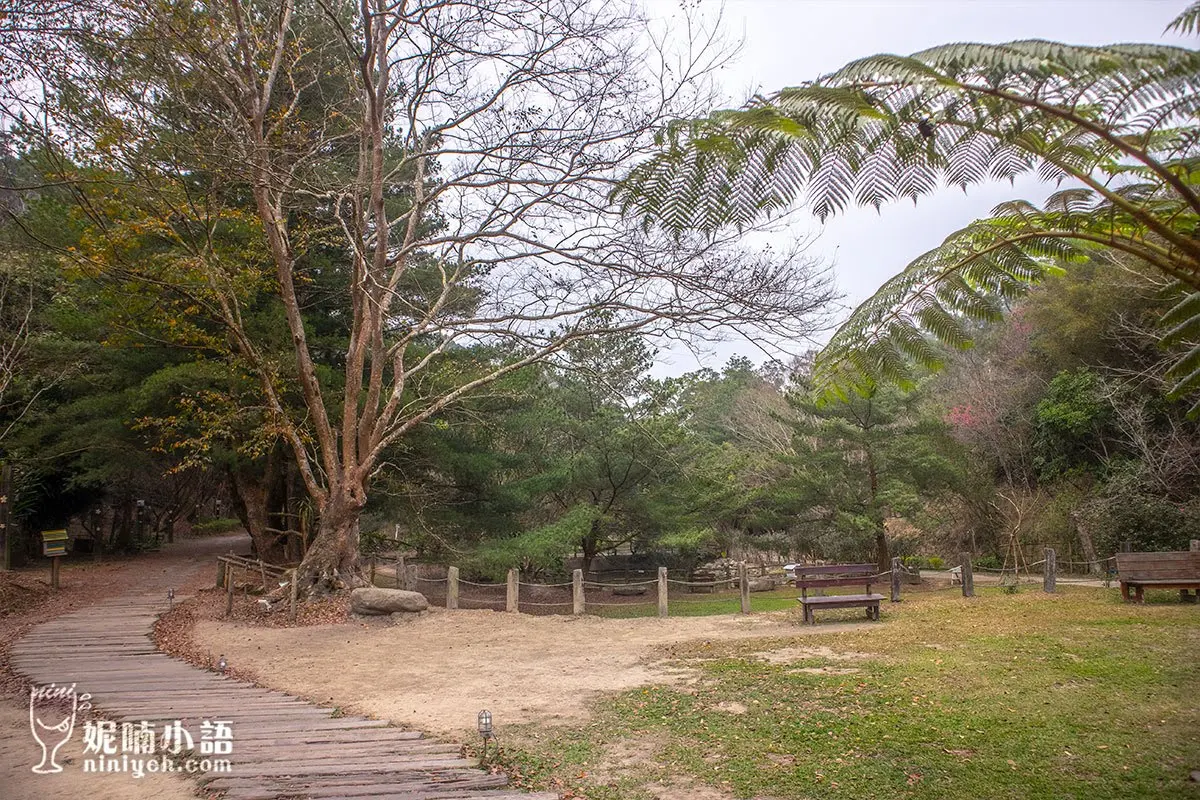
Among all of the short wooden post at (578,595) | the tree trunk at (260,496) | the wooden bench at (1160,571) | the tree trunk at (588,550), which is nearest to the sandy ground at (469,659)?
the short wooden post at (578,595)

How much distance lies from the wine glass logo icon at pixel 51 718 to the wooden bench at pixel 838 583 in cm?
924

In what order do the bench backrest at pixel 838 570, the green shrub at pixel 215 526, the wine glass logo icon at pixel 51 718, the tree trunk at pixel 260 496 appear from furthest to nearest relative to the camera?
the green shrub at pixel 215 526
the tree trunk at pixel 260 496
the bench backrest at pixel 838 570
the wine glass logo icon at pixel 51 718

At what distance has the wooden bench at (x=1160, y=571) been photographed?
10020 millimetres

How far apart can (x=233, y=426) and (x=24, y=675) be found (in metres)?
6.73

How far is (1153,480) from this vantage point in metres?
15.1

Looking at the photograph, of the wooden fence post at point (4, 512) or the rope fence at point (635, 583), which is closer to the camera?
the rope fence at point (635, 583)

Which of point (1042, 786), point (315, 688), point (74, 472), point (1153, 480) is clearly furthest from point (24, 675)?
point (1153, 480)

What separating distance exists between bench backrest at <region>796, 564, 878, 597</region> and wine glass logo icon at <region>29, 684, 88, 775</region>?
9.47 meters

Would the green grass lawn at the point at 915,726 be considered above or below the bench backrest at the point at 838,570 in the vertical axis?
below

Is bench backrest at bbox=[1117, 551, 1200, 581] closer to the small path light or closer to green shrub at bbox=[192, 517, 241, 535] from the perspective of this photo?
the small path light

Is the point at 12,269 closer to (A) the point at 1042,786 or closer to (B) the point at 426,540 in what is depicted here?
(B) the point at 426,540

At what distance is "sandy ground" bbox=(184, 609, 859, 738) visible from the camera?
21.1 feet

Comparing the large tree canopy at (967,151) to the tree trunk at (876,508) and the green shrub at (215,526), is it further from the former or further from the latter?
the green shrub at (215,526)

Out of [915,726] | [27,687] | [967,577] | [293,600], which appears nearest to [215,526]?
[293,600]
